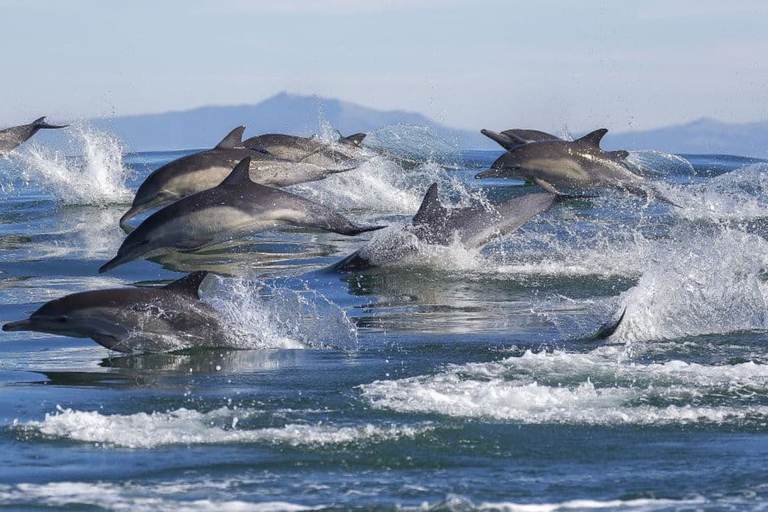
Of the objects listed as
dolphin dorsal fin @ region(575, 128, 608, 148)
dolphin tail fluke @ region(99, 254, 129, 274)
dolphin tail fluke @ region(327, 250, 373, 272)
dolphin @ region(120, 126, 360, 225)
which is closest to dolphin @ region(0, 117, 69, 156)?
dolphin @ region(120, 126, 360, 225)

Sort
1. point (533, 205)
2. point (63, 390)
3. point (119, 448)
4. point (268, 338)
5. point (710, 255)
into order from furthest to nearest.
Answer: point (533, 205) → point (710, 255) → point (268, 338) → point (63, 390) → point (119, 448)

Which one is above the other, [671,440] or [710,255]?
[710,255]

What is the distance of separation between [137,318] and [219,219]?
428cm

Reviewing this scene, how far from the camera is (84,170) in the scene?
22969 mm

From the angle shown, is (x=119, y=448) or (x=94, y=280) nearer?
(x=119, y=448)

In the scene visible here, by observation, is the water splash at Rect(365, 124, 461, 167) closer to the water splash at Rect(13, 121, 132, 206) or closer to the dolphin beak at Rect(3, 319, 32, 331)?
the water splash at Rect(13, 121, 132, 206)

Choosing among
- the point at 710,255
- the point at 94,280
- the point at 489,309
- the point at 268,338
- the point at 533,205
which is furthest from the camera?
the point at 533,205

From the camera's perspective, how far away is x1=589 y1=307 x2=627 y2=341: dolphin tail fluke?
31.5 feet

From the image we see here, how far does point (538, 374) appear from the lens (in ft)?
27.0

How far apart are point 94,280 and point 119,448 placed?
22.9 ft

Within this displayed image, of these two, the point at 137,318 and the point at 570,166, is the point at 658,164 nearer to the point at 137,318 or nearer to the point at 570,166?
the point at 570,166

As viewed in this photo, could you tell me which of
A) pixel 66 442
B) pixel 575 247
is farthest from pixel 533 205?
pixel 66 442

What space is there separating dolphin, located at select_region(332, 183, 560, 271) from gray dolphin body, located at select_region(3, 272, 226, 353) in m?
4.35

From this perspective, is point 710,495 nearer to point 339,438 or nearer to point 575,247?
point 339,438
